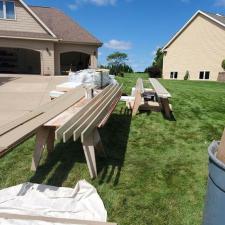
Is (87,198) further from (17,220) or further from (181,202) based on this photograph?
(181,202)

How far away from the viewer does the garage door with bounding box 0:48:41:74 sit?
25.7 metres

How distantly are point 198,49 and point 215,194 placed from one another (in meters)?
30.3

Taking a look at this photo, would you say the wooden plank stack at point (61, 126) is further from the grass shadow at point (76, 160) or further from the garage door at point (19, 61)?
the garage door at point (19, 61)

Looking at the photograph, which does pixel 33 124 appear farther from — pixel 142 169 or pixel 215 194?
pixel 215 194

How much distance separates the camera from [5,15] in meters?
21.9

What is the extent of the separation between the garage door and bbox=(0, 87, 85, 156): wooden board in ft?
69.1

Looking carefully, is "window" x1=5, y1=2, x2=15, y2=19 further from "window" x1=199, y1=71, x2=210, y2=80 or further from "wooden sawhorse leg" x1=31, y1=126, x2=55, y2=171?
"wooden sawhorse leg" x1=31, y1=126, x2=55, y2=171

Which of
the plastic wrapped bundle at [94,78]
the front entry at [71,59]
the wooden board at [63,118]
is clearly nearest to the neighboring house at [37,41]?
the front entry at [71,59]

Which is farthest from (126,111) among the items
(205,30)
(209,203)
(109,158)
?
(205,30)

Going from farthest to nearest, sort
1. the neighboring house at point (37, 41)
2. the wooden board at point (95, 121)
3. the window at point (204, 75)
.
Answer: the window at point (204, 75) < the neighboring house at point (37, 41) < the wooden board at point (95, 121)

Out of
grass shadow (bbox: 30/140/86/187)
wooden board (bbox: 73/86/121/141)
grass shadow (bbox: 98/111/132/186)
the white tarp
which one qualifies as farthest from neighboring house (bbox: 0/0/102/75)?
the white tarp

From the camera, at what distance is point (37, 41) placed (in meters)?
22.0

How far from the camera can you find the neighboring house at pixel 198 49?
29.0 meters

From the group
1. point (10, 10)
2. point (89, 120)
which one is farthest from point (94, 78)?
point (10, 10)
